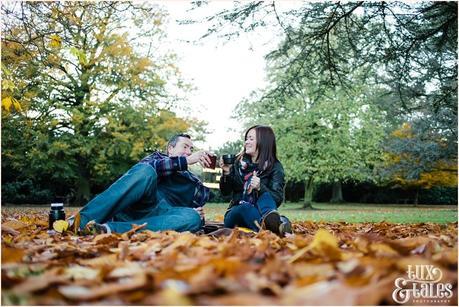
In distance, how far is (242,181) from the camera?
12.1 ft

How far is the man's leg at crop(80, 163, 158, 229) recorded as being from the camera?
2811 millimetres

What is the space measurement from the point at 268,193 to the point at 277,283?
→ 2.31 m

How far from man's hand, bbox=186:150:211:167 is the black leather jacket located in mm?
395

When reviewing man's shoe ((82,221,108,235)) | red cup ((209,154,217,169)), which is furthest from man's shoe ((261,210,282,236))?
man's shoe ((82,221,108,235))

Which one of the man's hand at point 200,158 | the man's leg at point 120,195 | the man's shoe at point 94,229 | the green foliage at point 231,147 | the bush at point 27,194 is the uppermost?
the green foliage at point 231,147

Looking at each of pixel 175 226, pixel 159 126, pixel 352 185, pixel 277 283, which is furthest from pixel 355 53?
pixel 352 185

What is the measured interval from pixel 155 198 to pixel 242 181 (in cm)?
82

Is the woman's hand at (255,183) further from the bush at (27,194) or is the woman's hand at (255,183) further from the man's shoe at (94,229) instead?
the bush at (27,194)

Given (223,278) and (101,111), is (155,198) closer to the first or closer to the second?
(223,278)

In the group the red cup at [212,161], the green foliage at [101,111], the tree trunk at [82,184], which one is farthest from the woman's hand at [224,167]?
the tree trunk at [82,184]

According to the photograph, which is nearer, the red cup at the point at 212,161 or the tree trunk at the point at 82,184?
the red cup at the point at 212,161

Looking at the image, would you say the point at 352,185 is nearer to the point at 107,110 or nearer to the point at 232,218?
the point at 107,110

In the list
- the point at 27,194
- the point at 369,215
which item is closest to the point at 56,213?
the point at 369,215

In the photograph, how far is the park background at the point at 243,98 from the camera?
468 centimetres
